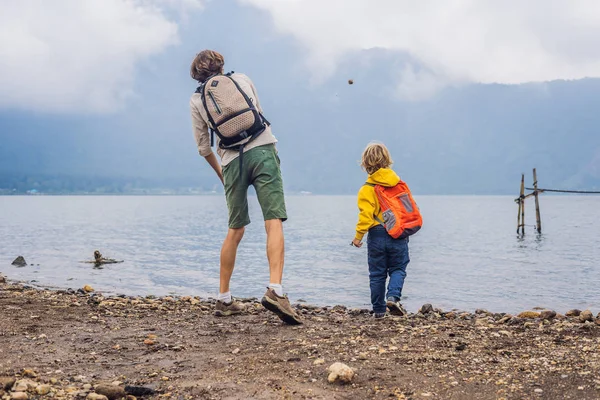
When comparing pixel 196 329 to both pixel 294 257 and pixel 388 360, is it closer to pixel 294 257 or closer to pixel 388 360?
pixel 388 360

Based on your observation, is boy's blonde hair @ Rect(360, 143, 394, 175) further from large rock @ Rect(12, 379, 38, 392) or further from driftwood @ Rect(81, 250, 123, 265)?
driftwood @ Rect(81, 250, 123, 265)

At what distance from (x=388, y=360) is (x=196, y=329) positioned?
7.49 feet

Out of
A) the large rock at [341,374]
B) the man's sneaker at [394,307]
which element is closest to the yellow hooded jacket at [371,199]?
the man's sneaker at [394,307]

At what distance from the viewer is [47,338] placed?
5500 millimetres

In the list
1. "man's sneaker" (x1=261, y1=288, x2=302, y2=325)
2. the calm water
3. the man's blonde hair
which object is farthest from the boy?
the calm water

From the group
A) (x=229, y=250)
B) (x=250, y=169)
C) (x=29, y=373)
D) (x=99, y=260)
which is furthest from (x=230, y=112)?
(x=99, y=260)

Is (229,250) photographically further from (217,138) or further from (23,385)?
(23,385)

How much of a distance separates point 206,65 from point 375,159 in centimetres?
213

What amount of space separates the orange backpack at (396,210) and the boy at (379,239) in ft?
0.18

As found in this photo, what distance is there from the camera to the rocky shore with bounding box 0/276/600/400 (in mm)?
3836

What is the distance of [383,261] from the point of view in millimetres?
6895

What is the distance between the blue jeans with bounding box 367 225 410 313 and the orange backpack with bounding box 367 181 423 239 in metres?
0.11

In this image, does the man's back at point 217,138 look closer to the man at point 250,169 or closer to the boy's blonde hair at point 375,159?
the man at point 250,169

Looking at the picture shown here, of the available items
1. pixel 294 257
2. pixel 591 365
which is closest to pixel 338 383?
pixel 591 365
